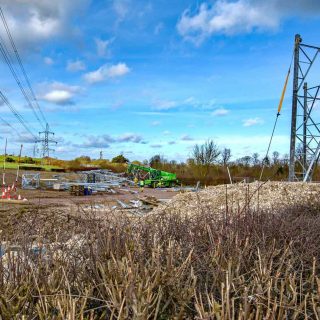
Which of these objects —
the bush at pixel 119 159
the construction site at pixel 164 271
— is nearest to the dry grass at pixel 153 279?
the construction site at pixel 164 271

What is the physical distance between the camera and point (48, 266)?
3.77 m

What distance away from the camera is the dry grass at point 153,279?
2863 mm

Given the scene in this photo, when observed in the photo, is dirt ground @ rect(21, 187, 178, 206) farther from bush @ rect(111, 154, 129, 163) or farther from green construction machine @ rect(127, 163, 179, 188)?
bush @ rect(111, 154, 129, 163)

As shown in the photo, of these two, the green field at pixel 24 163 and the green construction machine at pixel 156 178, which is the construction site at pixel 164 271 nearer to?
the green construction machine at pixel 156 178

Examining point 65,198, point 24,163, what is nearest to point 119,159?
point 24,163

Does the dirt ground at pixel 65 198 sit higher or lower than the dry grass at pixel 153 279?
lower

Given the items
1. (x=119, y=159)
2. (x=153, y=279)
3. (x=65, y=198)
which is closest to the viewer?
(x=153, y=279)

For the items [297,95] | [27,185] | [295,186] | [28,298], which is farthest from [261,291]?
[27,185]

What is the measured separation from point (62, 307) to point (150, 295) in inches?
25.8

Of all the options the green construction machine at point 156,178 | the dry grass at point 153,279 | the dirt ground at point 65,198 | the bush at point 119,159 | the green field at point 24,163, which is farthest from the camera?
the bush at point 119,159

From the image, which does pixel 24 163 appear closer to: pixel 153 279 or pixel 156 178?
pixel 156 178

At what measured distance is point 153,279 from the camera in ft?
11.2

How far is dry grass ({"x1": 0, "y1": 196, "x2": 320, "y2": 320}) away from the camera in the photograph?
9.39ft

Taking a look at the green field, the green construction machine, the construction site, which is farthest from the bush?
the construction site
